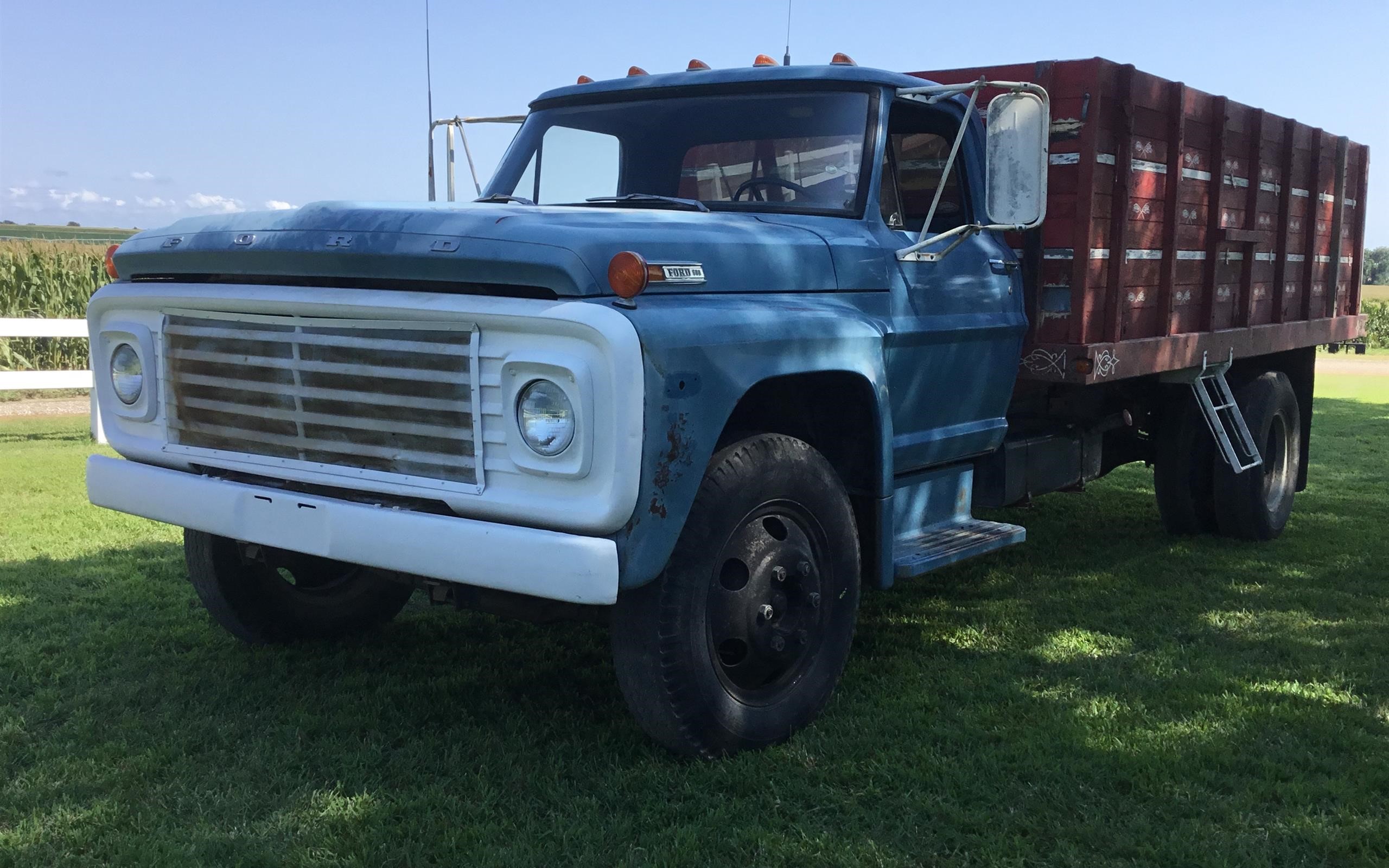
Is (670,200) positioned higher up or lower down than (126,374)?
higher up

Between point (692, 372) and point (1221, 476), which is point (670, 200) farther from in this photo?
Answer: point (1221, 476)

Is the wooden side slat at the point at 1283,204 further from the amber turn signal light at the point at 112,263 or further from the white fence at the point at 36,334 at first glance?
the white fence at the point at 36,334

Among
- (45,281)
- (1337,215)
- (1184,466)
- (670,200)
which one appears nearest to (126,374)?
(670,200)

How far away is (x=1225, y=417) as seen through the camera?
22.4 ft

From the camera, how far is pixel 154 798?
338 cm

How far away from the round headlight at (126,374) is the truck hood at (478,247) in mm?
255

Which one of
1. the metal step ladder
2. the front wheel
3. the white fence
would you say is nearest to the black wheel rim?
the front wheel

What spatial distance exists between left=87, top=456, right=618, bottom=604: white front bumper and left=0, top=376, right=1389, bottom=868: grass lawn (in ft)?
2.16

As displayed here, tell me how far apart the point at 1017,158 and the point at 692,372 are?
5.24 feet

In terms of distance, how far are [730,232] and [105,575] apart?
3.80 metres

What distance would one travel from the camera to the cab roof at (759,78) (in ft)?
14.7

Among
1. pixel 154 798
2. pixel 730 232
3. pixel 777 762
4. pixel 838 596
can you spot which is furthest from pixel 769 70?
pixel 154 798

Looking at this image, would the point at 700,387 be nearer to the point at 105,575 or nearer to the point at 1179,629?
the point at 1179,629

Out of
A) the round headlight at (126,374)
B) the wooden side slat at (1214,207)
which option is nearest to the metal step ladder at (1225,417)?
the wooden side slat at (1214,207)
